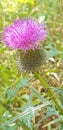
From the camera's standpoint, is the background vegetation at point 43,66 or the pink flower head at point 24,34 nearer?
the pink flower head at point 24,34

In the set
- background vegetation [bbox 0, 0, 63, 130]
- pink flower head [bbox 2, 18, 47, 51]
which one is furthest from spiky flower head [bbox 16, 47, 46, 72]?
background vegetation [bbox 0, 0, 63, 130]

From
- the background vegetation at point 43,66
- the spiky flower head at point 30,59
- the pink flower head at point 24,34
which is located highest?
the background vegetation at point 43,66

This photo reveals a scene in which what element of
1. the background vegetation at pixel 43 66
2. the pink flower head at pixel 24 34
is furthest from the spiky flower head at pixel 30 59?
the background vegetation at pixel 43 66

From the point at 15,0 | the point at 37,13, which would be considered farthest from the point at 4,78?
the point at 37,13

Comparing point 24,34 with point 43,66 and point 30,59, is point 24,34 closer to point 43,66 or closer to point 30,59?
point 30,59

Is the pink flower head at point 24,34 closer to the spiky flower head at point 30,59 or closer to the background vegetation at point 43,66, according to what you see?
the spiky flower head at point 30,59

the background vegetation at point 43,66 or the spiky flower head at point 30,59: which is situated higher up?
the background vegetation at point 43,66

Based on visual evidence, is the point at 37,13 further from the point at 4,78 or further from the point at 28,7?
the point at 4,78
